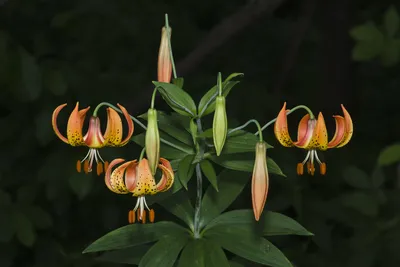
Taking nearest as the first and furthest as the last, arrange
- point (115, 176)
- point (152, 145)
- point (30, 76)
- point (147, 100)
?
point (152, 145) < point (115, 176) < point (30, 76) < point (147, 100)

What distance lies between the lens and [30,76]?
2.12 meters

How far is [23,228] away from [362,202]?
30.4 inches

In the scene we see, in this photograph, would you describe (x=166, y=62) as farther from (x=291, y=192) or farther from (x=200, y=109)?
(x=291, y=192)

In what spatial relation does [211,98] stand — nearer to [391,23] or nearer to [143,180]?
[143,180]

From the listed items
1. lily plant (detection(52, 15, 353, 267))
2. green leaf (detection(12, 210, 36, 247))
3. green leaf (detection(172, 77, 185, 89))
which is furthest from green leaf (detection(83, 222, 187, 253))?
green leaf (detection(12, 210, 36, 247))

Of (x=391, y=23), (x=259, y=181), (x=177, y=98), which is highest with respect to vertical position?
(x=391, y=23)

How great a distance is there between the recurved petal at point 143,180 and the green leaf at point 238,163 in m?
0.10

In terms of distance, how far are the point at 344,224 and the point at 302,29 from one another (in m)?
0.72

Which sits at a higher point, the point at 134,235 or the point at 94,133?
the point at 94,133

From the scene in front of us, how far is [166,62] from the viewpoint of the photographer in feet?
4.57

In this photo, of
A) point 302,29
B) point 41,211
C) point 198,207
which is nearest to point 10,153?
point 41,211

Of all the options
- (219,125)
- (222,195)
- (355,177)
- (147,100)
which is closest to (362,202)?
(355,177)

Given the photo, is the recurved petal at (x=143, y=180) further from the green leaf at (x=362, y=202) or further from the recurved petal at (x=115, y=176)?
the green leaf at (x=362, y=202)

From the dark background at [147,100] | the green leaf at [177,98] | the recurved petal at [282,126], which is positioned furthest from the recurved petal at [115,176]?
the dark background at [147,100]
